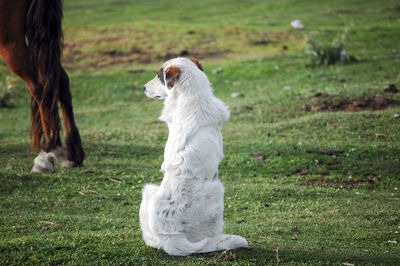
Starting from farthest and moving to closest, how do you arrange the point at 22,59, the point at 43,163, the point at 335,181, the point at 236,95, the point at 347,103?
the point at 236,95 < the point at 347,103 < the point at 43,163 < the point at 335,181 < the point at 22,59

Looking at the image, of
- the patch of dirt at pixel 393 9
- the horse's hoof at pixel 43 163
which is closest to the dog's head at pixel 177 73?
the horse's hoof at pixel 43 163

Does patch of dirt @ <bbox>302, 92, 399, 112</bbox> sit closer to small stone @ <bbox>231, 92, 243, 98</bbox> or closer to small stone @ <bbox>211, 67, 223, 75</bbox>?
small stone @ <bbox>231, 92, 243, 98</bbox>

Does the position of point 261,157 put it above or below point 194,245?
below

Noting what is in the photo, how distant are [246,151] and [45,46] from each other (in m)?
4.82

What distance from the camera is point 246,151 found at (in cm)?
1049

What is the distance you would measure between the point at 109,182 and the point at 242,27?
17772mm

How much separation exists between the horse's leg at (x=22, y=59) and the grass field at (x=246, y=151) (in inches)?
35.9

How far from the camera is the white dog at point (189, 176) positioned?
4918 mm

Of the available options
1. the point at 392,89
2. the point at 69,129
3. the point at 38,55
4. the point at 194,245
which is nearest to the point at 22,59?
the point at 38,55

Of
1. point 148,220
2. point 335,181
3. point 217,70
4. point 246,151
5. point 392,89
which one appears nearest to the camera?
point 148,220

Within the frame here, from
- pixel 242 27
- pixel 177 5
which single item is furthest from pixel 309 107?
pixel 177 5

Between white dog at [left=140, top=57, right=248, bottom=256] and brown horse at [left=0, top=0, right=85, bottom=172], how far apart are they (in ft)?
13.9

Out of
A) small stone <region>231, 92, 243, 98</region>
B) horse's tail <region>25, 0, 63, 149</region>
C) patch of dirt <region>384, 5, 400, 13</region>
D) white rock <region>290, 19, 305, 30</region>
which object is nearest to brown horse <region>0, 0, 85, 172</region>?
horse's tail <region>25, 0, 63, 149</region>

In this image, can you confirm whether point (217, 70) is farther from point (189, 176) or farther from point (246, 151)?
point (189, 176)
